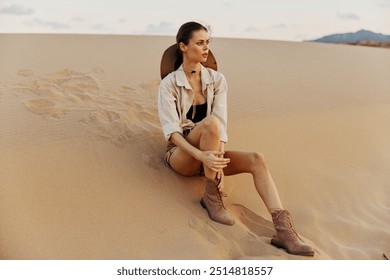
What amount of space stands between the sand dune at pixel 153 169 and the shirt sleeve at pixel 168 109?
0.40m

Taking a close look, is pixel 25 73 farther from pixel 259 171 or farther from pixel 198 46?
pixel 259 171

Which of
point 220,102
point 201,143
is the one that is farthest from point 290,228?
point 220,102

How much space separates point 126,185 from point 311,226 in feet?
4.36

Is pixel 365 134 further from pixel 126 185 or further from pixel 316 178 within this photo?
pixel 126 185

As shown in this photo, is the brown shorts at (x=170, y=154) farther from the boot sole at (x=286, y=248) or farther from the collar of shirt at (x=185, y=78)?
the boot sole at (x=286, y=248)

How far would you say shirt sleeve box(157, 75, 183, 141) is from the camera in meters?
3.67

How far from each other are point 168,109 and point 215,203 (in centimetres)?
71

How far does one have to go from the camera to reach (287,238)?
3.35m

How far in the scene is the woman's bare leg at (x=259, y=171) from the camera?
3.53 metres

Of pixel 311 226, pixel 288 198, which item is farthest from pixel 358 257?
pixel 288 198

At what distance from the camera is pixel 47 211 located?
11.3 feet

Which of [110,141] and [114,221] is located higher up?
[110,141]

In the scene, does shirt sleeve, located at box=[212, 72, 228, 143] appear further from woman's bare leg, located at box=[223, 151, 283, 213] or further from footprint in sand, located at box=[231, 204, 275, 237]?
footprint in sand, located at box=[231, 204, 275, 237]

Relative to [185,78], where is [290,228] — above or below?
below
